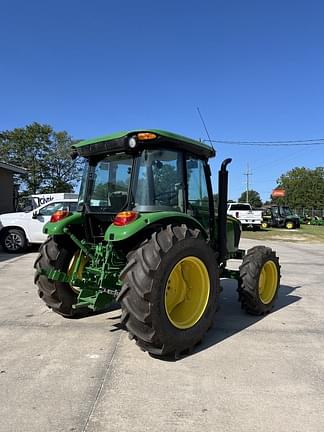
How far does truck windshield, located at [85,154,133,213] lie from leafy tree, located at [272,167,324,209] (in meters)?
68.6

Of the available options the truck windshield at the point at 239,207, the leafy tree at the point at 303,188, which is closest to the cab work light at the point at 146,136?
the truck windshield at the point at 239,207

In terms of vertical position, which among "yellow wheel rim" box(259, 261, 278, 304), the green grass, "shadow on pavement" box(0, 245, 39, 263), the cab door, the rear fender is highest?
the cab door

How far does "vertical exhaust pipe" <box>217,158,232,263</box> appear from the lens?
5.66m

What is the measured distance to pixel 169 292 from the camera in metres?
4.75

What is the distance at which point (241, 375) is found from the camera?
12.7 feet

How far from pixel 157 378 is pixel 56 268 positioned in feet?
7.15

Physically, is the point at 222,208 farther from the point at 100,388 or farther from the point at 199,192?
the point at 100,388

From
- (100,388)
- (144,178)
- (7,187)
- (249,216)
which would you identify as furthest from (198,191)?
(249,216)

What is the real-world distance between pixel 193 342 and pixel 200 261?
865 millimetres

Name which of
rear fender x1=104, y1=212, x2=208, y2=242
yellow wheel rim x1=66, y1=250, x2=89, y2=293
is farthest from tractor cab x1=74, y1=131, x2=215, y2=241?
yellow wheel rim x1=66, y1=250, x2=89, y2=293

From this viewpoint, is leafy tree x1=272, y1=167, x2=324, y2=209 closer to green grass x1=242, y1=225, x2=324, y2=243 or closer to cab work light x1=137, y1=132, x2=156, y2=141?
green grass x1=242, y1=225, x2=324, y2=243

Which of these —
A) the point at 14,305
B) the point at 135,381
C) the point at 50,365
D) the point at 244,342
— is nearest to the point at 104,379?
the point at 135,381

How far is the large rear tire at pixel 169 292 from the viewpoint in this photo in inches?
156

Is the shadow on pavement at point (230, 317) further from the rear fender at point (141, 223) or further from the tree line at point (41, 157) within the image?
the tree line at point (41, 157)
